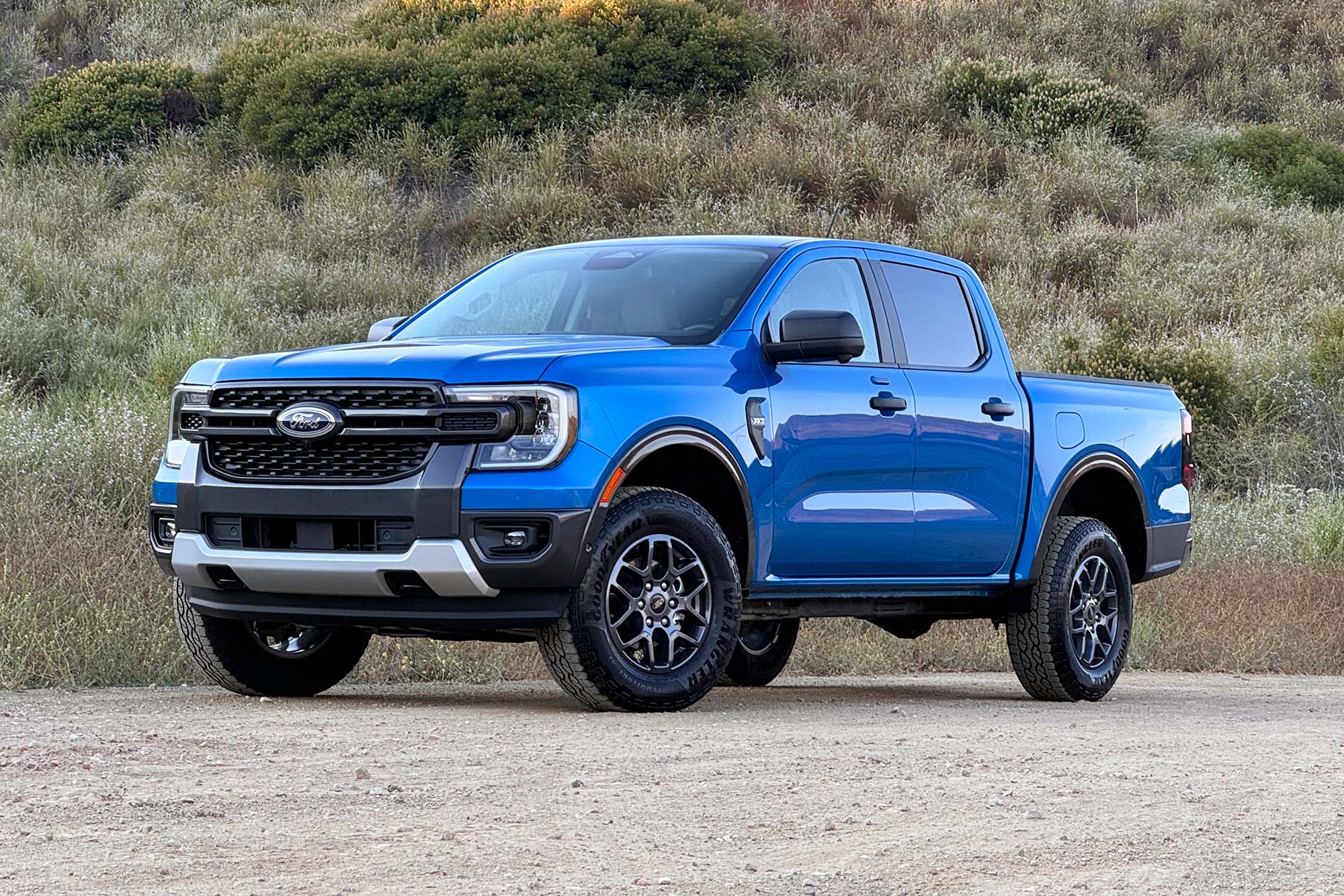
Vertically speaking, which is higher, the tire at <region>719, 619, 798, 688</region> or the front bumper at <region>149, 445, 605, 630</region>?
the front bumper at <region>149, 445, 605, 630</region>

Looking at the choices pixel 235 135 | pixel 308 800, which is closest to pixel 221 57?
pixel 235 135

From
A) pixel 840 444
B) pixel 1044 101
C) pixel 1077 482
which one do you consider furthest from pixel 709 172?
pixel 840 444

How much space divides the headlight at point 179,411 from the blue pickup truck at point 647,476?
18 mm

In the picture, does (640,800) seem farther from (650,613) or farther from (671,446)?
(671,446)

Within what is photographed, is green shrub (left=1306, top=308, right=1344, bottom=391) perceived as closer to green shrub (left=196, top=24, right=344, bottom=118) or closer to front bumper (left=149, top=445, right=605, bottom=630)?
green shrub (left=196, top=24, right=344, bottom=118)

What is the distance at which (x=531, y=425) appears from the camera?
698cm

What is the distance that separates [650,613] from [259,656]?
1911 mm

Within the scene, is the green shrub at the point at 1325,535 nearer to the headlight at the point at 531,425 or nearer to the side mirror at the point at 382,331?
the side mirror at the point at 382,331

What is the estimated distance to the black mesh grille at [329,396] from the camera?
7.05 meters

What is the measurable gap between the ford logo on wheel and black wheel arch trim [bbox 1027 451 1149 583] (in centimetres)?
378

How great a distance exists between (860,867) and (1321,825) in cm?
159

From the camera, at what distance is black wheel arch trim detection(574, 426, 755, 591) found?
701cm

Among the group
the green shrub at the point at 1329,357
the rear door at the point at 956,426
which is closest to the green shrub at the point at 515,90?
the green shrub at the point at 1329,357

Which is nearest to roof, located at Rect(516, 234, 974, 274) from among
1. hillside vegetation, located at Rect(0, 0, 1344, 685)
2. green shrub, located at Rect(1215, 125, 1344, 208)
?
hillside vegetation, located at Rect(0, 0, 1344, 685)
